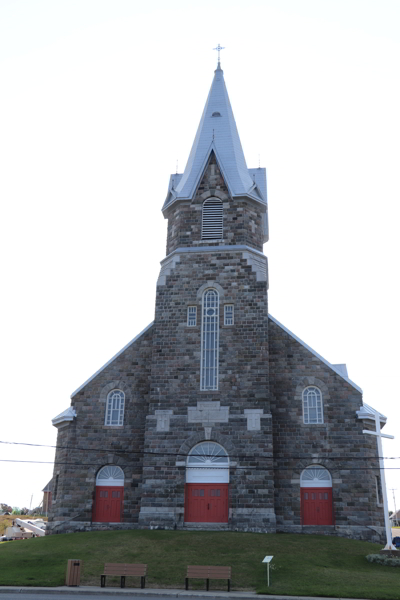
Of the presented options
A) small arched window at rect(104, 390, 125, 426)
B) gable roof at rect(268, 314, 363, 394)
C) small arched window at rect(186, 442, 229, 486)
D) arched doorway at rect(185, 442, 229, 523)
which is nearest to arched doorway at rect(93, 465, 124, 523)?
small arched window at rect(104, 390, 125, 426)

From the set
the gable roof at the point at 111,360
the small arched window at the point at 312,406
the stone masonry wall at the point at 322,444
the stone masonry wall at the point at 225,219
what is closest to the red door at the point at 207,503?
the stone masonry wall at the point at 322,444

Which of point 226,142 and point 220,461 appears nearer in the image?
point 220,461

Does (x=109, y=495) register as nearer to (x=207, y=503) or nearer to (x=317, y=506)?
(x=207, y=503)

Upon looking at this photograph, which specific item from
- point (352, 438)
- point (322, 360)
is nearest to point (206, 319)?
point (322, 360)

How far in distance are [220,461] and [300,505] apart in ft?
13.8

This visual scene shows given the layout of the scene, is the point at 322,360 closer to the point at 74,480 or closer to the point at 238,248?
the point at 238,248

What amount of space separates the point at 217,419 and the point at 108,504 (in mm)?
6894

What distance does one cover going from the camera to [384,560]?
2256 cm

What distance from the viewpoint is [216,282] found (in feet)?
105

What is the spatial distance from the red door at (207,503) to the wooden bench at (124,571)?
8203 millimetres

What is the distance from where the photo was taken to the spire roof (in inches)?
1351

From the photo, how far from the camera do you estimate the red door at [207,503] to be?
2822cm

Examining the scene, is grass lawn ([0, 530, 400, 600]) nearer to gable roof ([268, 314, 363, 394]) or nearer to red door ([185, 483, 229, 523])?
red door ([185, 483, 229, 523])

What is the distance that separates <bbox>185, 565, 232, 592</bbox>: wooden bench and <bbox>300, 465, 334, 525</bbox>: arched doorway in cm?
980
